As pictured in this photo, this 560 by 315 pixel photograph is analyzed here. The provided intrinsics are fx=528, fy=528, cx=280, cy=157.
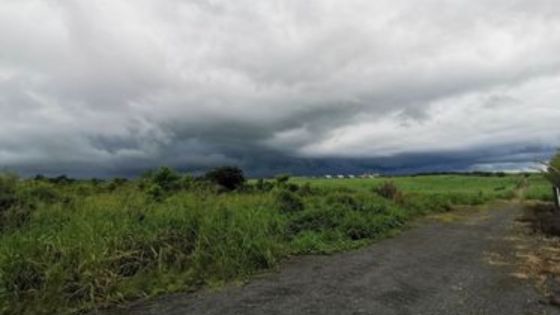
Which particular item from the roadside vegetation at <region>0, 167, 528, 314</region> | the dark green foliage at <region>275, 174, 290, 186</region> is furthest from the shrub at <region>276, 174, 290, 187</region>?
the roadside vegetation at <region>0, 167, 528, 314</region>

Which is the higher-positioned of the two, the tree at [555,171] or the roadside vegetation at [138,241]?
the tree at [555,171]

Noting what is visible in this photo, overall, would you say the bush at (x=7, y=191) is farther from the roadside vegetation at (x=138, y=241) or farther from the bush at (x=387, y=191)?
the bush at (x=387, y=191)

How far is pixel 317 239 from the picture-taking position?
495 inches

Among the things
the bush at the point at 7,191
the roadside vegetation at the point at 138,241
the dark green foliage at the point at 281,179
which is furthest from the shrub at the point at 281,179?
the bush at the point at 7,191

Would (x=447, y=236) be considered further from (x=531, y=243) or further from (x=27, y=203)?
(x=27, y=203)

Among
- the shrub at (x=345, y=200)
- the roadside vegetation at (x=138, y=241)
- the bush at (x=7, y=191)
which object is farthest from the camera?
the shrub at (x=345, y=200)

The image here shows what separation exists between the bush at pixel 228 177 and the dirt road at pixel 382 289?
11.8 m

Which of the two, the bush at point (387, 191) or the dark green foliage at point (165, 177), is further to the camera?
the bush at point (387, 191)

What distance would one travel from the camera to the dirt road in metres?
7.05

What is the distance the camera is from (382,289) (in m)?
8.13

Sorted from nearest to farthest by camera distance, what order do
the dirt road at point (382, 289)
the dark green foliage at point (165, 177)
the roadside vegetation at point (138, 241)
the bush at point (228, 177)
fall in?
1. the dirt road at point (382, 289)
2. the roadside vegetation at point (138, 241)
3. the dark green foliage at point (165, 177)
4. the bush at point (228, 177)

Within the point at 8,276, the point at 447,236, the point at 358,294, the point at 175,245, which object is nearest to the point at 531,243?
the point at 447,236

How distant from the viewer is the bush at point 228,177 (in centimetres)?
2338

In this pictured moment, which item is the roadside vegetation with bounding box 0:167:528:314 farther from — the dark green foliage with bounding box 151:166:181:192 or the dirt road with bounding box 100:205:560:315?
the dark green foliage with bounding box 151:166:181:192
